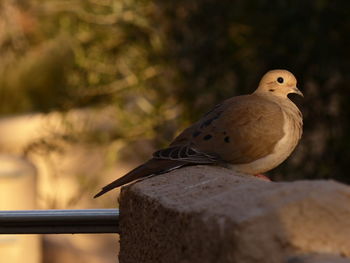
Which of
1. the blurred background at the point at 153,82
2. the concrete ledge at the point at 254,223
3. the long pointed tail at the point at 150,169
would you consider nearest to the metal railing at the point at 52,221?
the concrete ledge at the point at 254,223

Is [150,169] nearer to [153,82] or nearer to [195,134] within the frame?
[195,134]

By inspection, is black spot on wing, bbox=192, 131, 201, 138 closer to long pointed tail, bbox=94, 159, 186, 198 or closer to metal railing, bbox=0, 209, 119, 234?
long pointed tail, bbox=94, 159, 186, 198

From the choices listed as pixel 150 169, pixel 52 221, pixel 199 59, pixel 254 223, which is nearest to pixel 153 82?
pixel 199 59

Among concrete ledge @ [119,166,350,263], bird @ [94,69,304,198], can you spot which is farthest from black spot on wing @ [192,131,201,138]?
concrete ledge @ [119,166,350,263]

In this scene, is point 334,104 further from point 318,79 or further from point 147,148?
point 147,148

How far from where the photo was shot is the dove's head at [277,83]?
331 centimetres

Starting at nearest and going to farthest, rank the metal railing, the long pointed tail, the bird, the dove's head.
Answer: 1. the metal railing
2. the long pointed tail
3. the bird
4. the dove's head

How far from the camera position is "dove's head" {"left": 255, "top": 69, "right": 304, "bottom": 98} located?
10.9 feet

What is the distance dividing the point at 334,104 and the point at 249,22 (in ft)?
2.37

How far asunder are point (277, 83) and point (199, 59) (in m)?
3.10

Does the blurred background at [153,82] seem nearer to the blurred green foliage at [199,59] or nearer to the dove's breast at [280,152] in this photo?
the blurred green foliage at [199,59]

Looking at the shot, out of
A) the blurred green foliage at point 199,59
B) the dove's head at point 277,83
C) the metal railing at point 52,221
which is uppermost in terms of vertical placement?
the blurred green foliage at point 199,59

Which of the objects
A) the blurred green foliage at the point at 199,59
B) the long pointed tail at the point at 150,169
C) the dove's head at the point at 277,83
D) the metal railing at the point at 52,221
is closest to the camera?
the metal railing at the point at 52,221

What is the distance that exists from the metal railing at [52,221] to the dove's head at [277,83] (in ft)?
3.53
